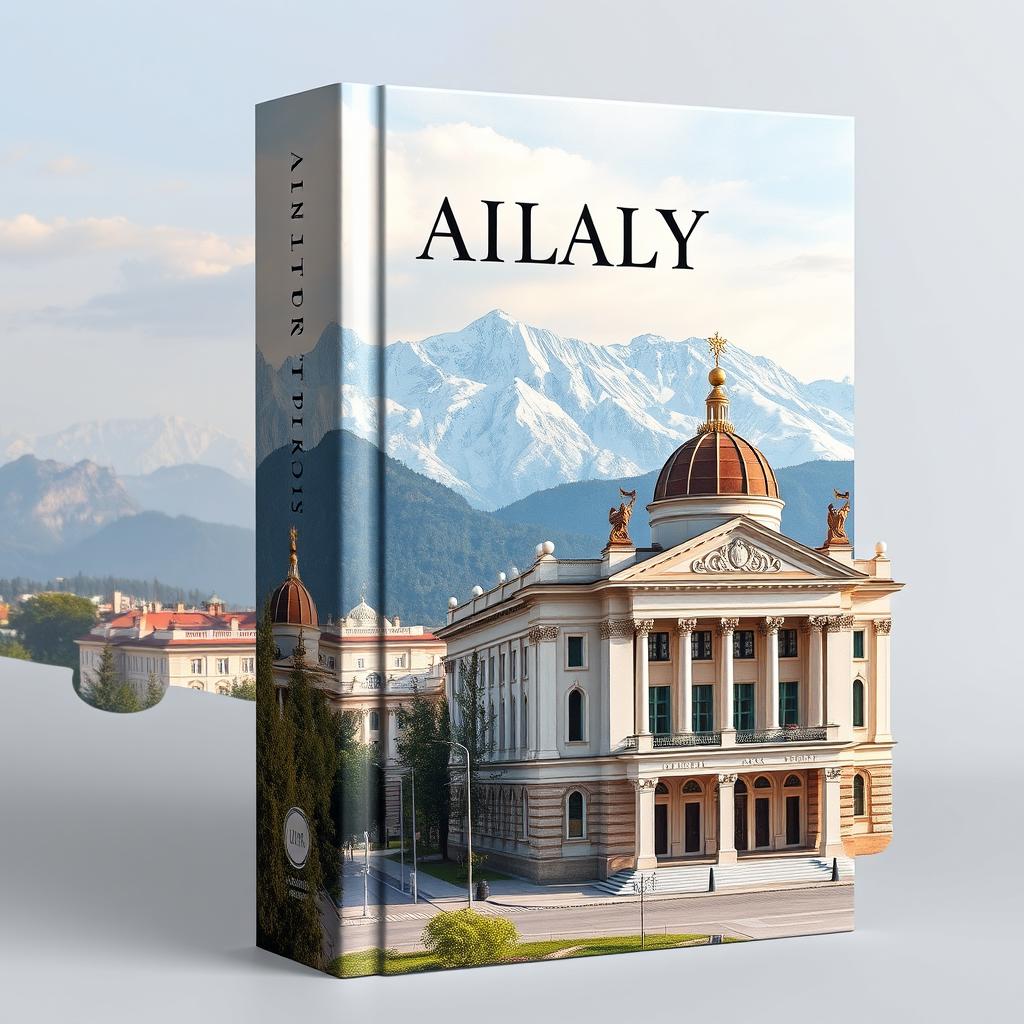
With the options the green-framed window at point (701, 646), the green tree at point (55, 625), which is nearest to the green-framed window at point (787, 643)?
the green-framed window at point (701, 646)

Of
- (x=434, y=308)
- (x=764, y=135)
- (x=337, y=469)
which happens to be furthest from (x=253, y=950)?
(x=764, y=135)

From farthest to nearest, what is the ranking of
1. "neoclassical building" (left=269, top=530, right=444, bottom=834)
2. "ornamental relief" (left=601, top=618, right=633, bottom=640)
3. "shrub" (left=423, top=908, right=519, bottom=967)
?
"ornamental relief" (left=601, top=618, right=633, bottom=640) < "shrub" (left=423, top=908, right=519, bottom=967) < "neoclassical building" (left=269, top=530, right=444, bottom=834)

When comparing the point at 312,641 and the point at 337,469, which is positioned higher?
the point at 337,469

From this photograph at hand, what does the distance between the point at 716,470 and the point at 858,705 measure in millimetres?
3698

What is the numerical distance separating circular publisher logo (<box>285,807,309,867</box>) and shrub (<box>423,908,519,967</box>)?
5.54 ft

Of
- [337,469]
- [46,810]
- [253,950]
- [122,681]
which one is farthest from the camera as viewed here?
[46,810]

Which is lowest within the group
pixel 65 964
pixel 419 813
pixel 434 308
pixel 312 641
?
pixel 65 964

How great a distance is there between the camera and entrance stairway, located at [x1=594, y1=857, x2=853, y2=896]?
87.4ft

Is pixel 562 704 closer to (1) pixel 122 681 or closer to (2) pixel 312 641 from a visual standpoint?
(2) pixel 312 641

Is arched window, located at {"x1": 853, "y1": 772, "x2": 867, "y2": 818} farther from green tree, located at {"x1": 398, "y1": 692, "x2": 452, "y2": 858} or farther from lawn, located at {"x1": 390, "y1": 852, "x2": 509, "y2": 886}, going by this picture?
green tree, located at {"x1": 398, "y1": 692, "x2": 452, "y2": 858}

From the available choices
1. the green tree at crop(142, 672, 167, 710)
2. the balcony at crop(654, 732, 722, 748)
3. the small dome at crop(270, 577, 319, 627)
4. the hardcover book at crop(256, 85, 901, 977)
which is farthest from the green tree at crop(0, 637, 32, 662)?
the balcony at crop(654, 732, 722, 748)

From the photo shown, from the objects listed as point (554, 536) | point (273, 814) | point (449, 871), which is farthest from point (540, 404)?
point (273, 814)

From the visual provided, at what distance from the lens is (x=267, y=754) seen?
26.8m

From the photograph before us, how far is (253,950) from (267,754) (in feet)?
7.57
